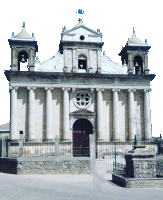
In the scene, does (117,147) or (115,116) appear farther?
(115,116)

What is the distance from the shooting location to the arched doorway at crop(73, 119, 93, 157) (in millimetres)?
28005

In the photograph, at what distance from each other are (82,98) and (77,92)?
0.81 m

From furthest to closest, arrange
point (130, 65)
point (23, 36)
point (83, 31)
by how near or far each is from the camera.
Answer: point (130, 65) < point (83, 31) < point (23, 36)

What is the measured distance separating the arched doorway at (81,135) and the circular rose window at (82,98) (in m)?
1.65

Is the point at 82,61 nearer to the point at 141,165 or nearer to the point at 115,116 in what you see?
the point at 115,116

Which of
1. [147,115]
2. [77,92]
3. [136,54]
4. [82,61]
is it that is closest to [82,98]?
[77,92]

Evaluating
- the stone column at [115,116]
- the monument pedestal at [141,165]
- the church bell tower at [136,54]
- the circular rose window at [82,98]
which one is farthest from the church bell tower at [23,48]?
the monument pedestal at [141,165]

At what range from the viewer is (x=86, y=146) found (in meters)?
28.5

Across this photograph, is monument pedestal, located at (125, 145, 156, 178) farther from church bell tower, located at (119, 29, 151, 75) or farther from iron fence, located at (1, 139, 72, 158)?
church bell tower, located at (119, 29, 151, 75)

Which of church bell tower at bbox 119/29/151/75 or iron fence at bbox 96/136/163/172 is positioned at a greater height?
church bell tower at bbox 119/29/151/75

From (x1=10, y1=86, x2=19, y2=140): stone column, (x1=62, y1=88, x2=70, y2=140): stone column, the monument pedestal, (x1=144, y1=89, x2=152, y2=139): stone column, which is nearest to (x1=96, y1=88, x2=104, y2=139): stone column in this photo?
(x1=62, y1=88, x2=70, y2=140): stone column

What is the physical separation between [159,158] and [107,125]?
963 cm

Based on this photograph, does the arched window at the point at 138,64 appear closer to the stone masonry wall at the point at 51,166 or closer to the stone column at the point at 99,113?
the stone column at the point at 99,113

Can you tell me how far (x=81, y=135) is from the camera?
28.8 metres
